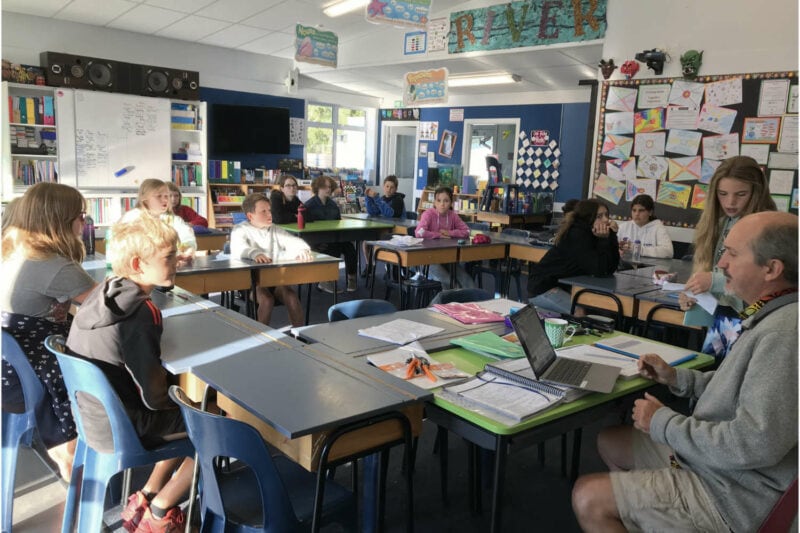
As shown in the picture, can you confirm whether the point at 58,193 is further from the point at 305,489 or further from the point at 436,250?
the point at 436,250

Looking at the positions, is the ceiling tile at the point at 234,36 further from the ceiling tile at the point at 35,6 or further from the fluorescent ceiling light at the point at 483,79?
the fluorescent ceiling light at the point at 483,79

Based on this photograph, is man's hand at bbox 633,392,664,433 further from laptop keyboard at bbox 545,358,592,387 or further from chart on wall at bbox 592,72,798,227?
chart on wall at bbox 592,72,798,227

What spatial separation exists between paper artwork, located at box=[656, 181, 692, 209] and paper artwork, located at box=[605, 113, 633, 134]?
68 cm

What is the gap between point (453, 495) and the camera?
266cm

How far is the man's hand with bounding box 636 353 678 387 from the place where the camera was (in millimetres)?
2025

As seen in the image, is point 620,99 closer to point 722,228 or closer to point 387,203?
point 387,203

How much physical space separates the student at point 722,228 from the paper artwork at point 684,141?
3.15m

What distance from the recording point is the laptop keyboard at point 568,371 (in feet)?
6.37

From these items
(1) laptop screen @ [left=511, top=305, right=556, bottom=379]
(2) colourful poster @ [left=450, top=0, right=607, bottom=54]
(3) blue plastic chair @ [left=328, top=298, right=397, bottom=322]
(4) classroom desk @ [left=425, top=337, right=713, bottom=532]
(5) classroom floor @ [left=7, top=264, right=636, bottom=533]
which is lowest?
(5) classroom floor @ [left=7, top=264, right=636, bottom=533]

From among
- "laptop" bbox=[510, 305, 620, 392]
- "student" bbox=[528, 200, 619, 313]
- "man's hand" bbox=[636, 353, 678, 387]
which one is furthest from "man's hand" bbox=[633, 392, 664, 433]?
"student" bbox=[528, 200, 619, 313]

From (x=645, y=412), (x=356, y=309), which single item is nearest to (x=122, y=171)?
(x=356, y=309)

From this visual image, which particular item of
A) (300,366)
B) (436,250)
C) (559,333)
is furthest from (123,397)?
(436,250)

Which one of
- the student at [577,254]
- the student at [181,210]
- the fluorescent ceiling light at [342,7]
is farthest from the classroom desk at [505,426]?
the fluorescent ceiling light at [342,7]

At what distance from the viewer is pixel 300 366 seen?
1.97 m
